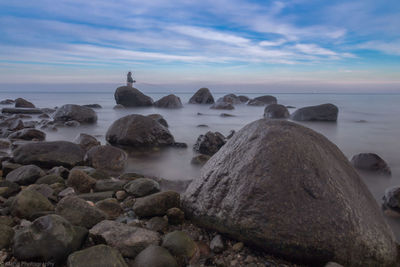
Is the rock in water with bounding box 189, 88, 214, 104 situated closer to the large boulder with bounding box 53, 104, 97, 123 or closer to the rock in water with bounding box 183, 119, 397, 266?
the large boulder with bounding box 53, 104, 97, 123

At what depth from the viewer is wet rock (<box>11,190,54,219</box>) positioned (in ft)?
9.40

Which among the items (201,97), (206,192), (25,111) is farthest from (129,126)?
(201,97)

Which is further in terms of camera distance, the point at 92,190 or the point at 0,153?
the point at 0,153

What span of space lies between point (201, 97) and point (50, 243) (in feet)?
88.0

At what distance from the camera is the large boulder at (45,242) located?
2.12 m

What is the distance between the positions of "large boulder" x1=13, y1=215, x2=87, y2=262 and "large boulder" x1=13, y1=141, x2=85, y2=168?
3.17m

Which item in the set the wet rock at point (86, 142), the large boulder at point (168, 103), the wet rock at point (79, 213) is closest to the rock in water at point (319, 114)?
the wet rock at point (86, 142)

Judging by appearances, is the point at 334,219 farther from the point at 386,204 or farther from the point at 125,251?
the point at 386,204

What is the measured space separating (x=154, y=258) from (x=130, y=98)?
22.3 meters

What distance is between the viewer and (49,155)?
17.0 ft

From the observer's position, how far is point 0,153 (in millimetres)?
6230

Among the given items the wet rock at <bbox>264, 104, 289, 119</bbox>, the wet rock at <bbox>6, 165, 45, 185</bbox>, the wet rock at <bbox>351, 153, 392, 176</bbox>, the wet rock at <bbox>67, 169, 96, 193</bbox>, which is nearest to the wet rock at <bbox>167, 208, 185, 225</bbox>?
the wet rock at <bbox>67, 169, 96, 193</bbox>

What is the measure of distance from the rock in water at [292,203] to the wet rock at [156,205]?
0.67ft

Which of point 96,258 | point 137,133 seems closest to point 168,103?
point 137,133
